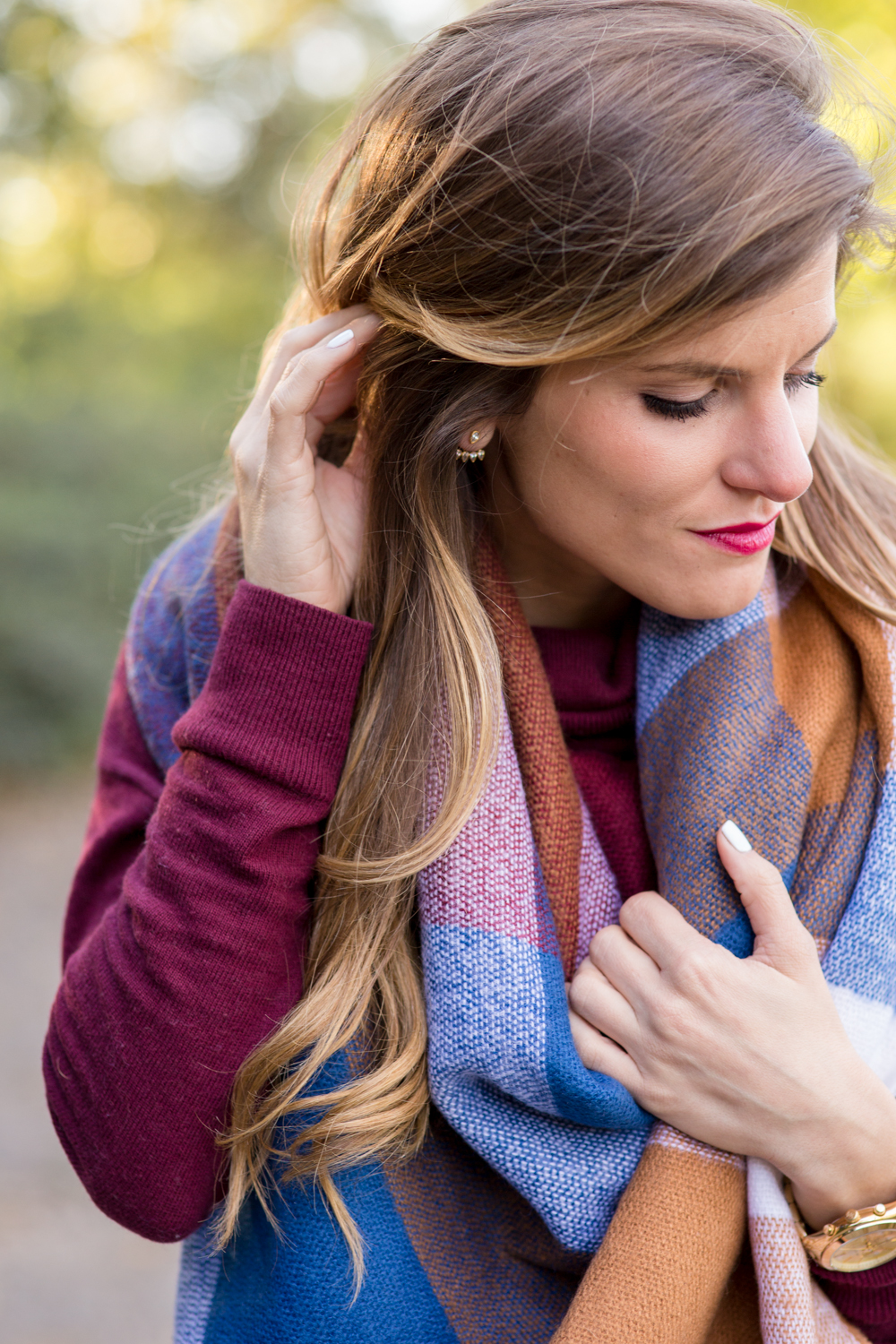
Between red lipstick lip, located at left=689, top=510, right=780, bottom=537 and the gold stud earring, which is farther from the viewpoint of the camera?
the gold stud earring

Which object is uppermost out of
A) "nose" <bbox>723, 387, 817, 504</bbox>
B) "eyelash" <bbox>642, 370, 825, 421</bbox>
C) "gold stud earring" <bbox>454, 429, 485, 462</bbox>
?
"eyelash" <bbox>642, 370, 825, 421</bbox>

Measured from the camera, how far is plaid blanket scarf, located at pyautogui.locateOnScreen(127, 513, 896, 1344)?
4.39 feet

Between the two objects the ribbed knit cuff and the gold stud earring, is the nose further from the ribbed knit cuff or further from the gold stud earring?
the ribbed knit cuff

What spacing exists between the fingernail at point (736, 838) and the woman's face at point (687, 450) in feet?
Answer: 0.91

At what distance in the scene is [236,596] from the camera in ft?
5.15

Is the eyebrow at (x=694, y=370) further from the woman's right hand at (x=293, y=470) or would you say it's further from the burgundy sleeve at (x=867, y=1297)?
the burgundy sleeve at (x=867, y=1297)

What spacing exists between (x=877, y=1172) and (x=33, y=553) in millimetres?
5900

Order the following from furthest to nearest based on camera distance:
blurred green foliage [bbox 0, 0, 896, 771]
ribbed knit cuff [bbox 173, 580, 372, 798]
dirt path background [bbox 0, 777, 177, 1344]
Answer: blurred green foliage [bbox 0, 0, 896, 771], dirt path background [bbox 0, 777, 177, 1344], ribbed knit cuff [bbox 173, 580, 372, 798]

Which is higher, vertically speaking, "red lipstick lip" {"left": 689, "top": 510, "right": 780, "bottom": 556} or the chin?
"red lipstick lip" {"left": 689, "top": 510, "right": 780, "bottom": 556}

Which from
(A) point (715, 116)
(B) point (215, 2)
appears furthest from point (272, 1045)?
(B) point (215, 2)

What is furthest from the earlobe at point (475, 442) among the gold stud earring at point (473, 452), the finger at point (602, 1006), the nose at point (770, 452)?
the finger at point (602, 1006)

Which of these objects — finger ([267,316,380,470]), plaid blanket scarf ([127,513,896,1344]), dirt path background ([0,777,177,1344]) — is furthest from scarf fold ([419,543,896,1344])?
dirt path background ([0,777,177,1344])

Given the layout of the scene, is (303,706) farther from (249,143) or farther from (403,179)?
(249,143)

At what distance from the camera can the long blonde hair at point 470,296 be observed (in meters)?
1.25
